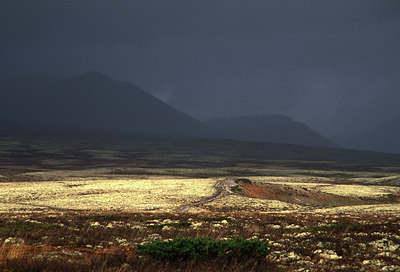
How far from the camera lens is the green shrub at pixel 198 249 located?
1107 centimetres

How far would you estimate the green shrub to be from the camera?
36.3ft

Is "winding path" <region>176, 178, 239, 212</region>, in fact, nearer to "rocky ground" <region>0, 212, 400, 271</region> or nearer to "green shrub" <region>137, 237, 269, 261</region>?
"rocky ground" <region>0, 212, 400, 271</region>

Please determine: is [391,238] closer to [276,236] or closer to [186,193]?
[276,236]

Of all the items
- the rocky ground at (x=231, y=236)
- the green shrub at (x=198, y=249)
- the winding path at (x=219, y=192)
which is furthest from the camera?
the winding path at (x=219, y=192)

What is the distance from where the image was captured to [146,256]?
1138 cm

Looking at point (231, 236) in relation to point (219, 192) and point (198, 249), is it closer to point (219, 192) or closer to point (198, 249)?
point (198, 249)

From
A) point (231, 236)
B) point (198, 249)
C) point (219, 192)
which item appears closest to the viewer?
point (198, 249)

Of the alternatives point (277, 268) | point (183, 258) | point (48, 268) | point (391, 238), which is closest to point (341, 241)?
point (391, 238)

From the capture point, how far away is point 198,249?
11.4 m

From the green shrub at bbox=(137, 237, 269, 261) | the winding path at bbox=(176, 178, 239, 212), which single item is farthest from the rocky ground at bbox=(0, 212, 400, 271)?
the winding path at bbox=(176, 178, 239, 212)

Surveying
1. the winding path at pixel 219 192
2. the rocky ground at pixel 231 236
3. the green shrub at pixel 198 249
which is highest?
the green shrub at pixel 198 249

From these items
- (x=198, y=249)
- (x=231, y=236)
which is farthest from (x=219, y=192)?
(x=198, y=249)

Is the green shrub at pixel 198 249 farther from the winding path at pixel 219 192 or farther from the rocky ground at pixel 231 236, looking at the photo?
the winding path at pixel 219 192

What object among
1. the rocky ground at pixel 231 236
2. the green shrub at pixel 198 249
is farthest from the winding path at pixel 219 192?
the green shrub at pixel 198 249
